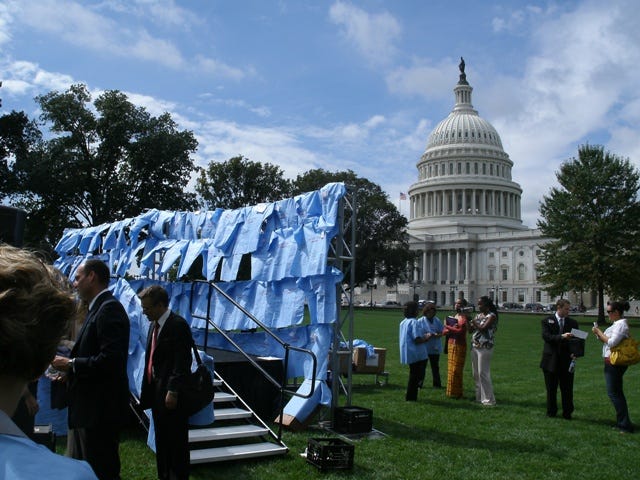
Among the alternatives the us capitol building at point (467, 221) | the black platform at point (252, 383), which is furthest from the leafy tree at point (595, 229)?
the us capitol building at point (467, 221)

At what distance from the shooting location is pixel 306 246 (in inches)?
380

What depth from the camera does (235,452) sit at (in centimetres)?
727

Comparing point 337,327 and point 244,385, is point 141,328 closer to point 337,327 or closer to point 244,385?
point 244,385

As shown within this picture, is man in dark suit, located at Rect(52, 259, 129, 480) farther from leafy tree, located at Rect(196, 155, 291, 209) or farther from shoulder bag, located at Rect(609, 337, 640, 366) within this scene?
leafy tree, located at Rect(196, 155, 291, 209)

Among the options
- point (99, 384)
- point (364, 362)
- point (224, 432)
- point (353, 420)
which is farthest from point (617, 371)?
point (99, 384)

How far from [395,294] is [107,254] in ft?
344

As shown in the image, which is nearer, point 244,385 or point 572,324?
point 244,385

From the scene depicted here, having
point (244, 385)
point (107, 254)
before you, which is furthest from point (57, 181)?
point (244, 385)

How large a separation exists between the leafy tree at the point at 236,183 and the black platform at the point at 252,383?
39.9 m

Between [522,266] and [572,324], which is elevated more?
[522,266]

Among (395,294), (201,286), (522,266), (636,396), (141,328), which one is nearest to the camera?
(141,328)

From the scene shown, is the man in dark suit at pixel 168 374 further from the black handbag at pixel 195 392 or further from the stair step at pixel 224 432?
the stair step at pixel 224 432

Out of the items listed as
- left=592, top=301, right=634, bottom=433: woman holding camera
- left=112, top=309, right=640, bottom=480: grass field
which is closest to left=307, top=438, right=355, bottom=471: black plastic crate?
left=112, top=309, right=640, bottom=480: grass field

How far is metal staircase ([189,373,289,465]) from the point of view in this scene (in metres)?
7.21
